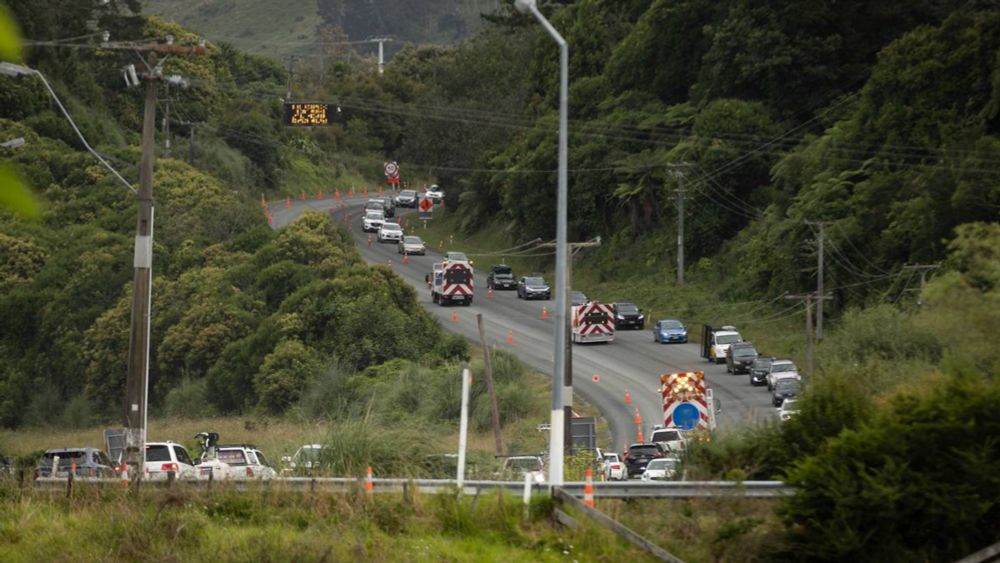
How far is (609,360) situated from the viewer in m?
64.1

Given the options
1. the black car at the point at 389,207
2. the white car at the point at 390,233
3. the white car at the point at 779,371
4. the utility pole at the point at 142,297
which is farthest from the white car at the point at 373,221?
the utility pole at the point at 142,297

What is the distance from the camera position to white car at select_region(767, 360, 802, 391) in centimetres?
5400

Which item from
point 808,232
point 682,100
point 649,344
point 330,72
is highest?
point 330,72

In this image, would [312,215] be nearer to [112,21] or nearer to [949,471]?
[112,21]

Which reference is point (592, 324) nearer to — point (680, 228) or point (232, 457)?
point (680, 228)

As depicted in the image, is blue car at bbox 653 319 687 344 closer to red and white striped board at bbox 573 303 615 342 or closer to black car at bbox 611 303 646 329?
red and white striped board at bbox 573 303 615 342

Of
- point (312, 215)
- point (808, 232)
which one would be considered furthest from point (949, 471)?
point (312, 215)

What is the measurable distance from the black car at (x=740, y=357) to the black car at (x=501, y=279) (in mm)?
23732

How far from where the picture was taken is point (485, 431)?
162 feet

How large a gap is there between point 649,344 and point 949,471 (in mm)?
52869

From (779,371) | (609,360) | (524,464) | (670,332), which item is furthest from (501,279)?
(524,464)

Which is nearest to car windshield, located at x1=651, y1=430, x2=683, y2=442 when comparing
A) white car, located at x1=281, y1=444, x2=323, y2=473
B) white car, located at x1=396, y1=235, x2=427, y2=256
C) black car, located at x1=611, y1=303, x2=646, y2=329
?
white car, located at x1=281, y1=444, x2=323, y2=473

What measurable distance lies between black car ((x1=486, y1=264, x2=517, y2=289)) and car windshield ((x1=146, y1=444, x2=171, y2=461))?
178 ft

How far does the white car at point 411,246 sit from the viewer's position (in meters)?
93.8
